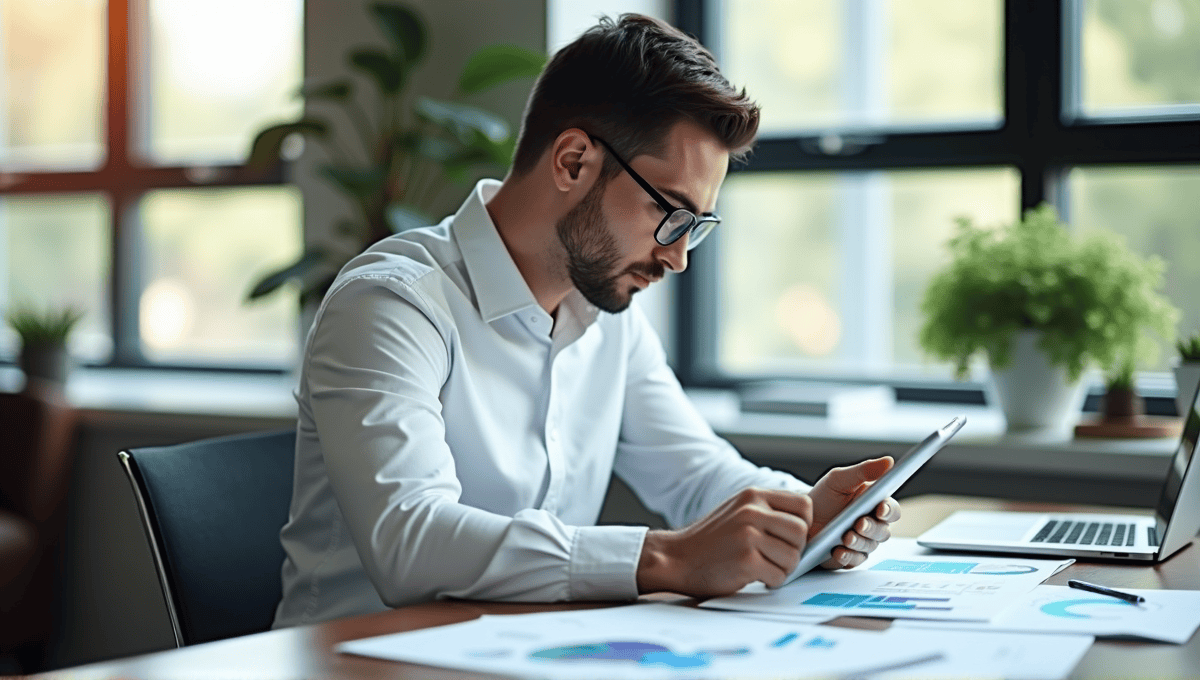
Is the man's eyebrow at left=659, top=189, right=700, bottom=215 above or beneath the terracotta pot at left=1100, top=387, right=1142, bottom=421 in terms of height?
above

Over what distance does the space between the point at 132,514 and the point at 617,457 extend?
6.27ft

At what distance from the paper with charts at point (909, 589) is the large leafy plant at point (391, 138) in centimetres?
161

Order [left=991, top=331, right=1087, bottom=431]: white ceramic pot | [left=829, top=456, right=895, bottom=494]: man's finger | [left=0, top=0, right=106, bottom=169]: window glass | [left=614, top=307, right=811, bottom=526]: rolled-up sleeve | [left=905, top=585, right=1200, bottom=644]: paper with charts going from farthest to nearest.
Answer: [left=0, top=0, right=106, bottom=169]: window glass
[left=991, top=331, right=1087, bottom=431]: white ceramic pot
[left=614, top=307, right=811, bottom=526]: rolled-up sleeve
[left=829, top=456, right=895, bottom=494]: man's finger
[left=905, top=585, right=1200, bottom=644]: paper with charts

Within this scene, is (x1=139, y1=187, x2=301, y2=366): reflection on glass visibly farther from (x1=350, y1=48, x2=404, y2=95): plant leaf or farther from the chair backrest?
the chair backrest

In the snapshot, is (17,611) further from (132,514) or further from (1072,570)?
(1072,570)

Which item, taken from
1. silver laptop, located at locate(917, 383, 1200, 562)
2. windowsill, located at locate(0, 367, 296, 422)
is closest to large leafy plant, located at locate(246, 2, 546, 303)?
windowsill, located at locate(0, 367, 296, 422)

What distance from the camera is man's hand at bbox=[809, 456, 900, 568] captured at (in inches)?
52.7

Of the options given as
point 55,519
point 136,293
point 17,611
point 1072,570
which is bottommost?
point 17,611

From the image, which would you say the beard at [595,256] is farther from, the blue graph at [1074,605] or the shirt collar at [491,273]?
the blue graph at [1074,605]

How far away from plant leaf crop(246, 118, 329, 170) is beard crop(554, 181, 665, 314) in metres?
1.58

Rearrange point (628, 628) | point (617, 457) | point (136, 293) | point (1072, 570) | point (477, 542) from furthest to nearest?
1. point (136, 293)
2. point (617, 457)
3. point (1072, 570)
4. point (477, 542)
5. point (628, 628)

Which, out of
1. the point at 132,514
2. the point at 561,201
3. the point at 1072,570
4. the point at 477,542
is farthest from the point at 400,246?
the point at 132,514

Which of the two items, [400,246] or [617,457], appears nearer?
[400,246]

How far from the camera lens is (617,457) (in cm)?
196
